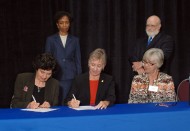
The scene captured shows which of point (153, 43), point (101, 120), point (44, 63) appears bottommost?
point (101, 120)

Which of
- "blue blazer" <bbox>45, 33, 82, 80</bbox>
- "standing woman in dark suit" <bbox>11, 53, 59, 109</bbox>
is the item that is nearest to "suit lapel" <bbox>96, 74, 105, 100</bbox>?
"standing woman in dark suit" <bbox>11, 53, 59, 109</bbox>

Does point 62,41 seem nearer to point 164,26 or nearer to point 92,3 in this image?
point 92,3

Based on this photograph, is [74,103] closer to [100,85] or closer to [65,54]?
[100,85]

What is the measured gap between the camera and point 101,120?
2.39 meters

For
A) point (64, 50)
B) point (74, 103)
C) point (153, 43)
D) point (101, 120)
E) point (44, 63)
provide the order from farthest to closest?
point (64, 50) → point (153, 43) → point (44, 63) → point (74, 103) → point (101, 120)

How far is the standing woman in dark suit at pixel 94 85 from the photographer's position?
3068 mm

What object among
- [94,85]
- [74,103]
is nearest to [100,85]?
[94,85]

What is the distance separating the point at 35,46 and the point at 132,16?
1.63 metres

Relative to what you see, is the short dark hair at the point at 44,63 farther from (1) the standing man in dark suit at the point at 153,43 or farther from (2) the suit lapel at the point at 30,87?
(1) the standing man in dark suit at the point at 153,43

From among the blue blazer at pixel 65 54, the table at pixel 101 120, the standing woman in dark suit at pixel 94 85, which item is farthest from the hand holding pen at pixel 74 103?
the blue blazer at pixel 65 54

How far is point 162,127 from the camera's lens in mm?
2492

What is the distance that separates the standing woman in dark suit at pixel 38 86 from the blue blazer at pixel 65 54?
4.72 feet

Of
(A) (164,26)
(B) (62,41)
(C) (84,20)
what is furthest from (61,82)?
(A) (164,26)

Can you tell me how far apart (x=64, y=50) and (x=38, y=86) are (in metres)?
1.52
